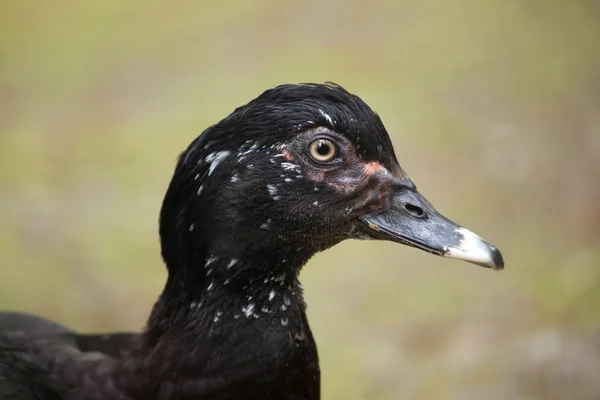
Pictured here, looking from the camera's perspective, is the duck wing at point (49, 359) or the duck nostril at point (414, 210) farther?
the duck wing at point (49, 359)

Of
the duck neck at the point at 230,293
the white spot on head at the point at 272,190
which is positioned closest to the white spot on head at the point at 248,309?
the duck neck at the point at 230,293

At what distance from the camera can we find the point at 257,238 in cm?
243

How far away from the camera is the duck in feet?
7.81

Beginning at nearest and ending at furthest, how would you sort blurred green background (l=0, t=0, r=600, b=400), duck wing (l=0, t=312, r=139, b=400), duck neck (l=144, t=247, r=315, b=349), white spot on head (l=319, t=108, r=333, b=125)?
white spot on head (l=319, t=108, r=333, b=125), duck neck (l=144, t=247, r=315, b=349), duck wing (l=0, t=312, r=139, b=400), blurred green background (l=0, t=0, r=600, b=400)

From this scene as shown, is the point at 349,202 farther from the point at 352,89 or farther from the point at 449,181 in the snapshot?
the point at 352,89

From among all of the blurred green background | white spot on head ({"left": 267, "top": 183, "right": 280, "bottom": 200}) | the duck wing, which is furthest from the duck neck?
the blurred green background

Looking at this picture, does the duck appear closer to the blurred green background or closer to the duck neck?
the duck neck

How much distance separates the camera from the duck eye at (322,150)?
2373mm

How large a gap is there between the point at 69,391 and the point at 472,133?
154 inches

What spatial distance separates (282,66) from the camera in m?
5.95

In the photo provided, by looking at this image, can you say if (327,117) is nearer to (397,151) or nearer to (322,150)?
(322,150)

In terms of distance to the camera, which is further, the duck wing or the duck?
the duck wing

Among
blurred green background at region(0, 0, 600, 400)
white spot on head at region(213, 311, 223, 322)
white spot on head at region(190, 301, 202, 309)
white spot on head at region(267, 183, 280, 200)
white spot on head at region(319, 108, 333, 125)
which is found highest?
blurred green background at region(0, 0, 600, 400)

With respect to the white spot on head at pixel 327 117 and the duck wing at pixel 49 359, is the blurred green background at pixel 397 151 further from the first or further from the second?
the white spot on head at pixel 327 117
